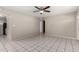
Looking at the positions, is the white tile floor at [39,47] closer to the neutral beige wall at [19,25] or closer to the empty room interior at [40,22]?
the empty room interior at [40,22]

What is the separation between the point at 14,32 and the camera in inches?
177

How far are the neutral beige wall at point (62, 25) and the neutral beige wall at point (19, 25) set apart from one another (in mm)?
1549

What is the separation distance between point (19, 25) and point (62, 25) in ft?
10.8

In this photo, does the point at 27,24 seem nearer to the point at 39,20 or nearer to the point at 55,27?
the point at 39,20

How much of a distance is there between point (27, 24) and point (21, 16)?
32.1 inches

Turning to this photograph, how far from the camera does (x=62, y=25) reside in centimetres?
571

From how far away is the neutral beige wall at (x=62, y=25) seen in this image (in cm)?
513

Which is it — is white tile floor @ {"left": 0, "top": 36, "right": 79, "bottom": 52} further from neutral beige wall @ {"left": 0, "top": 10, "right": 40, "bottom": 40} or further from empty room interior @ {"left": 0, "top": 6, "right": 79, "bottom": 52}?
neutral beige wall @ {"left": 0, "top": 10, "right": 40, "bottom": 40}

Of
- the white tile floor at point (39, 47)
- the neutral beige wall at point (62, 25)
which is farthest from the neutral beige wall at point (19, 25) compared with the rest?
the neutral beige wall at point (62, 25)

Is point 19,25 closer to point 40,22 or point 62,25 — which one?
point 40,22

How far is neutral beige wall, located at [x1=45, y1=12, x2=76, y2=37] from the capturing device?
5134 mm

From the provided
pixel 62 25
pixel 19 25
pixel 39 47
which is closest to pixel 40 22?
pixel 62 25

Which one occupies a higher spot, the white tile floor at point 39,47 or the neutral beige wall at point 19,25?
the neutral beige wall at point 19,25
